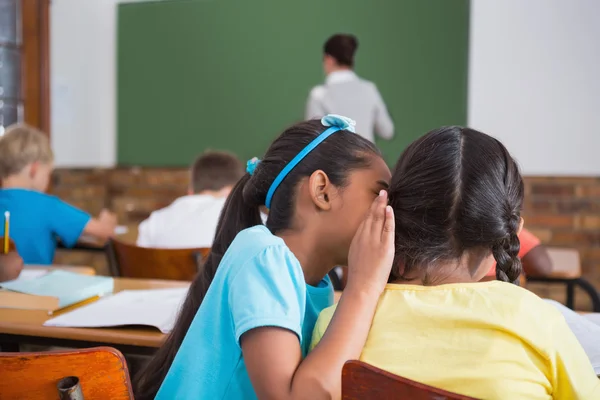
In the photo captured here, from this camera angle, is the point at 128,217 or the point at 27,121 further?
the point at 128,217

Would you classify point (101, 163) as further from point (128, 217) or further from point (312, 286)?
point (312, 286)

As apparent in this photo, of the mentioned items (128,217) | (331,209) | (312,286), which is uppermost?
(331,209)

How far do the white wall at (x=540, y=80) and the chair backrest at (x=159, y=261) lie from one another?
244cm

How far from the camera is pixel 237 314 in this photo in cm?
85

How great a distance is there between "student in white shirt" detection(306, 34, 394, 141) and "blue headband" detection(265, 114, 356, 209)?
251cm

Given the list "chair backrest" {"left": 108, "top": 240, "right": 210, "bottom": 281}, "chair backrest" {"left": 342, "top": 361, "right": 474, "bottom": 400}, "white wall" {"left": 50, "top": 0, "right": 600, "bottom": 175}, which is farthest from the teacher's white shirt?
"chair backrest" {"left": 342, "top": 361, "right": 474, "bottom": 400}

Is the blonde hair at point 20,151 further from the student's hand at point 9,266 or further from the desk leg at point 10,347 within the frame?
the desk leg at point 10,347

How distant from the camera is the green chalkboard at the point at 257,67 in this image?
12.8 ft

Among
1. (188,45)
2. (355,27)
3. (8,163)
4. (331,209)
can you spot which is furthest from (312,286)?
(188,45)

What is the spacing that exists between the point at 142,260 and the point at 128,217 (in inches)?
112

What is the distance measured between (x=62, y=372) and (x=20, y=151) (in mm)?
1898

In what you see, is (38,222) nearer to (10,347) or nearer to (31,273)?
(31,273)

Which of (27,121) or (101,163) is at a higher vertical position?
(27,121)

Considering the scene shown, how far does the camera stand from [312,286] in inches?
42.8
